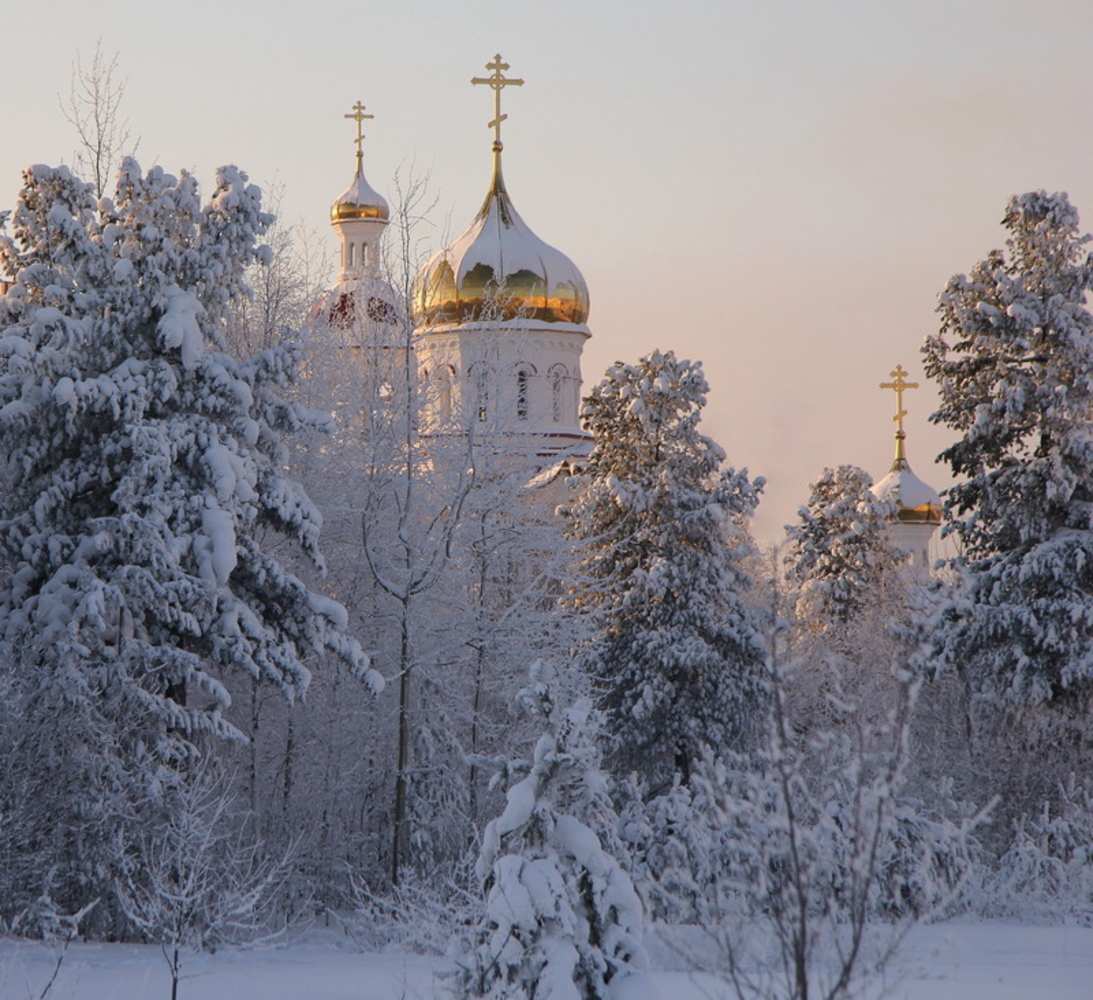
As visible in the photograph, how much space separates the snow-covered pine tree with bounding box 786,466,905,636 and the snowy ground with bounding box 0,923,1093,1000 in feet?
61.7

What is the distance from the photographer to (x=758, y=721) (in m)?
24.3

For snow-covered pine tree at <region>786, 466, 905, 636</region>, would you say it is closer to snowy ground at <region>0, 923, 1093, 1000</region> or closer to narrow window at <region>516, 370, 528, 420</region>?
narrow window at <region>516, 370, 528, 420</region>

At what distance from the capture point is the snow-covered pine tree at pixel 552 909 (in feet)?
30.2

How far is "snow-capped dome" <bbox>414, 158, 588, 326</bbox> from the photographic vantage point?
38.6 metres

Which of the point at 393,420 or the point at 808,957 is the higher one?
the point at 393,420

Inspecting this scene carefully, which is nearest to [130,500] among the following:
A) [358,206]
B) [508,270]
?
[508,270]

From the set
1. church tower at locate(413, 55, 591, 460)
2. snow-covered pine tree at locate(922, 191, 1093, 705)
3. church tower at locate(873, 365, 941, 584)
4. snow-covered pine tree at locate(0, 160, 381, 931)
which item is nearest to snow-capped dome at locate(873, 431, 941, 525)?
church tower at locate(873, 365, 941, 584)

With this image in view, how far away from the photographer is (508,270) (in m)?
39.6

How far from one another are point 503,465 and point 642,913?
1270cm

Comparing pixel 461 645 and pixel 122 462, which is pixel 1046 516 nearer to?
pixel 461 645

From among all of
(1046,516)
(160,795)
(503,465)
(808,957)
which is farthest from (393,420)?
(808,957)

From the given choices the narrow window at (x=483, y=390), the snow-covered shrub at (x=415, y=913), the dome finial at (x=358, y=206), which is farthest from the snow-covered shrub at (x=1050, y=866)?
the dome finial at (x=358, y=206)

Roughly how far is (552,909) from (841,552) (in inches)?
1033

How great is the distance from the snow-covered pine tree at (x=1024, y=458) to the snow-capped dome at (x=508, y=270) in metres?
17.1
